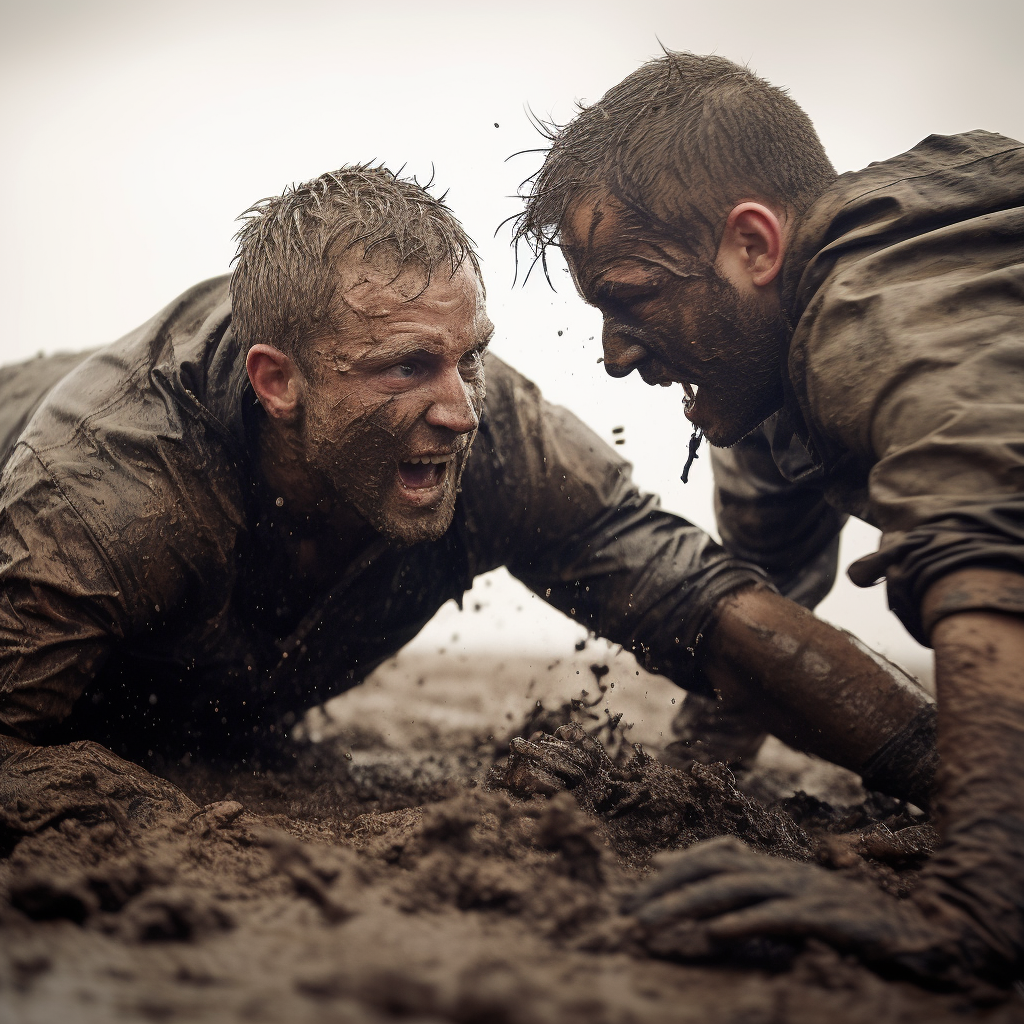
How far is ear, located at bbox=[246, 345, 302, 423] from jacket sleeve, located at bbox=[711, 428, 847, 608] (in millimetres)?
1278

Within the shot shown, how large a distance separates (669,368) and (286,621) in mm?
1086

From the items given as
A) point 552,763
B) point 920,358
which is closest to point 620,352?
point 920,358

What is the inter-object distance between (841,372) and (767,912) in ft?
3.24

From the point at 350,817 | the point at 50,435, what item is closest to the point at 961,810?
the point at 350,817

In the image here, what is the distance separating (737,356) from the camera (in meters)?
2.29

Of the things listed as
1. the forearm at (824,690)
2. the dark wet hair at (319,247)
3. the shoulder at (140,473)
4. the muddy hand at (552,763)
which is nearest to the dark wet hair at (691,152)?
the dark wet hair at (319,247)

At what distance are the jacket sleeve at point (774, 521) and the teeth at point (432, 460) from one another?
0.99m

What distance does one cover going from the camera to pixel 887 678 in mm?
2174

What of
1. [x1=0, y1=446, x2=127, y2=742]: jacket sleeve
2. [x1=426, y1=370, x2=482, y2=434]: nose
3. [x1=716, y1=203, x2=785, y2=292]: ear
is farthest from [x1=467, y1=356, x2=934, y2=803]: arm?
[x1=0, y1=446, x2=127, y2=742]: jacket sleeve

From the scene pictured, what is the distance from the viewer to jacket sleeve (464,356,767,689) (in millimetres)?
2436

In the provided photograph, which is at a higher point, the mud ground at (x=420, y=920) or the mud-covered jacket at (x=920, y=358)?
the mud-covered jacket at (x=920, y=358)

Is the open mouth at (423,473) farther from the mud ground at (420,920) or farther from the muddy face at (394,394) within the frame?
the mud ground at (420,920)

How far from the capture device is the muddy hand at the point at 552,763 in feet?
6.52

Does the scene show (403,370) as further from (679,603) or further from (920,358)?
(920,358)
